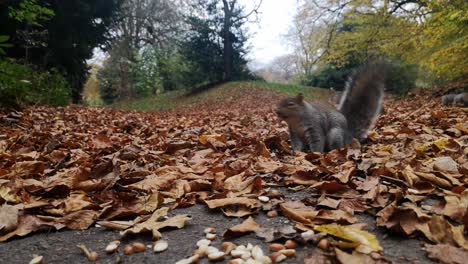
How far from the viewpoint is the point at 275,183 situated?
6.13ft

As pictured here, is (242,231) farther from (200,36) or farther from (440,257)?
(200,36)

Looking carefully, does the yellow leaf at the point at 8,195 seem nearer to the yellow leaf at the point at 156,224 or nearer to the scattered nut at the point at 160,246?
the yellow leaf at the point at 156,224

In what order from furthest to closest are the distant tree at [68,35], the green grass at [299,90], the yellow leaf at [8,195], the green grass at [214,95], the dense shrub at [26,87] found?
the green grass at [299,90]
the green grass at [214,95]
the distant tree at [68,35]
the dense shrub at [26,87]
the yellow leaf at [8,195]

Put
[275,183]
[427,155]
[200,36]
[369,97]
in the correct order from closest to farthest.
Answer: [275,183] → [427,155] → [369,97] → [200,36]

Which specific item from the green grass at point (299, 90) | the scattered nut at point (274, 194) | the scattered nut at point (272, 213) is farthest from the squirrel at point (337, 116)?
the green grass at point (299, 90)

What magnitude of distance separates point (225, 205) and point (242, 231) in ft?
0.87

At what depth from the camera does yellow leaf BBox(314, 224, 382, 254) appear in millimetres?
1044

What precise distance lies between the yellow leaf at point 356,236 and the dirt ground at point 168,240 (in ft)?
0.15

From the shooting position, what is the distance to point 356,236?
108 cm

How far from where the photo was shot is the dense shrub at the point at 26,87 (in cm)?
463

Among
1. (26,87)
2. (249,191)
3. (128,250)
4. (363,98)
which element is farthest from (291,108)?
(26,87)

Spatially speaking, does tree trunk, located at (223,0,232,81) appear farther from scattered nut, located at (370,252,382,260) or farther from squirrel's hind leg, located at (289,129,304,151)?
scattered nut, located at (370,252,382,260)

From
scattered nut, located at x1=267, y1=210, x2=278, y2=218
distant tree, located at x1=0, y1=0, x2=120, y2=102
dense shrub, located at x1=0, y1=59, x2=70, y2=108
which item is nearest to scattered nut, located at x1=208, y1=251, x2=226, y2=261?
scattered nut, located at x1=267, y1=210, x2=278, y2=218

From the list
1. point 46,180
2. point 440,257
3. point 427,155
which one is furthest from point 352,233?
point 46,180
